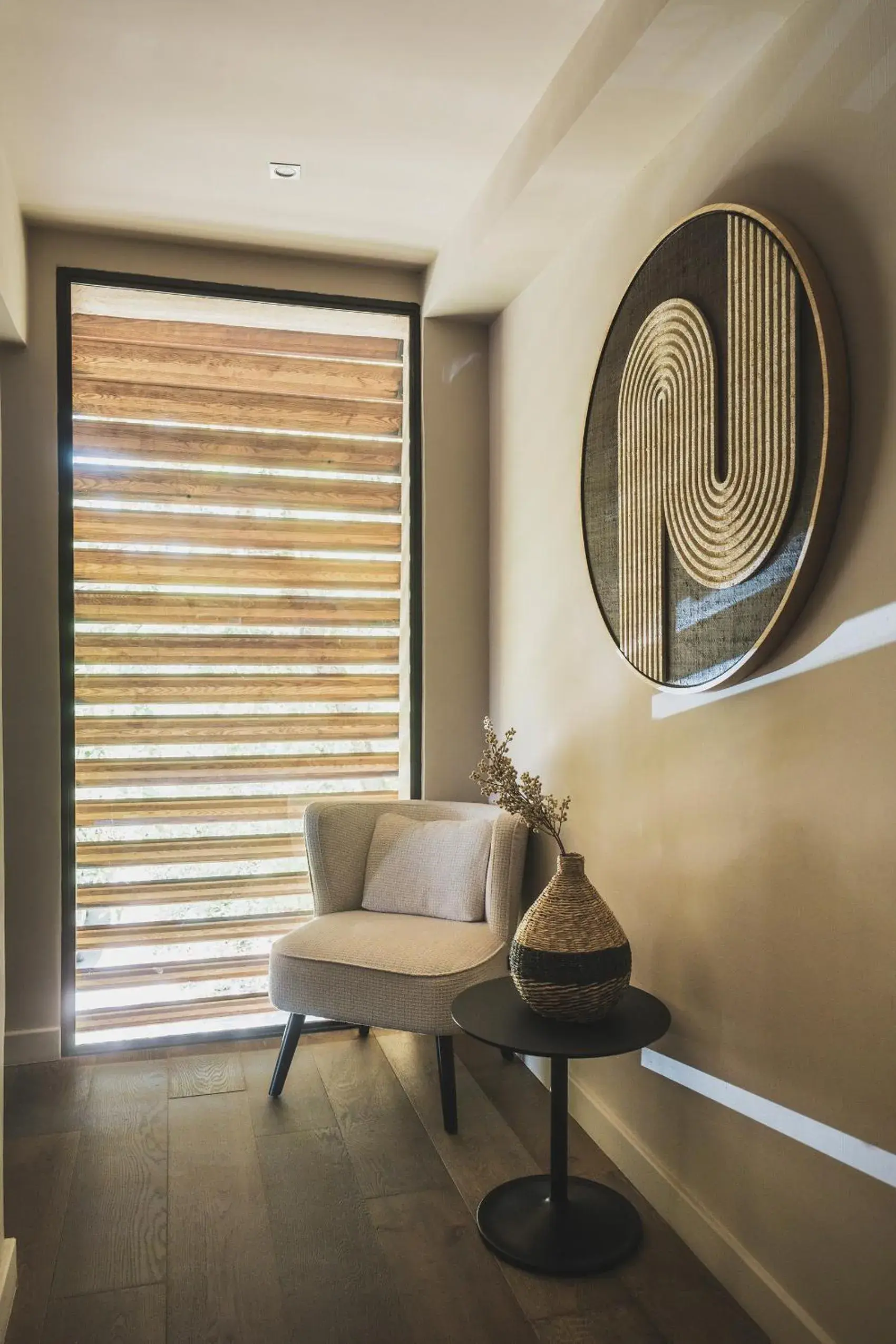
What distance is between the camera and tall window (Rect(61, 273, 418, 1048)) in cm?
334

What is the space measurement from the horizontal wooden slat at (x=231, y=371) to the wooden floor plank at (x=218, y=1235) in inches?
89.1

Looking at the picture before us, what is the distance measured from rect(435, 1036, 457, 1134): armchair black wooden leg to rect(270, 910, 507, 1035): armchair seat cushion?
9 cm

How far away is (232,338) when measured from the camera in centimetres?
348

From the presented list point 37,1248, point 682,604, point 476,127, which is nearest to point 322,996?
point 37,1248

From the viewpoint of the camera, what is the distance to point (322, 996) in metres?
2.77

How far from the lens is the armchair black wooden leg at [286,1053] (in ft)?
9.49

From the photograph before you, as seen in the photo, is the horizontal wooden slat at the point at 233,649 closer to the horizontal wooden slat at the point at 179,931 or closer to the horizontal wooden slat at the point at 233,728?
the horizontal wooden slat at the point at 233,728

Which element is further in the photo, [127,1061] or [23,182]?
[127,1061]

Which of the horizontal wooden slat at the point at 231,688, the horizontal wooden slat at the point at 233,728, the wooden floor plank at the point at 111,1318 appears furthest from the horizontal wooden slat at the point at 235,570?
the wooden floor plank at the point at 111,1318

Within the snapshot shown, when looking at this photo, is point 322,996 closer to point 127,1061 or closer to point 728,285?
point 127,1061

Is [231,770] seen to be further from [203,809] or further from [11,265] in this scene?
[11,265]

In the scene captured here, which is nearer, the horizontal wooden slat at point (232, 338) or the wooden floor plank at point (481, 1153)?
the wooden floor plank at point (481, 1153)


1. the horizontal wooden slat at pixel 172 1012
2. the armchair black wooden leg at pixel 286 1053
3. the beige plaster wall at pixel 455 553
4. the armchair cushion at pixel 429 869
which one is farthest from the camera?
the beige plaster wall at pixel 455 553

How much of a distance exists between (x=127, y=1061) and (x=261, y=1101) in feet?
1.88
